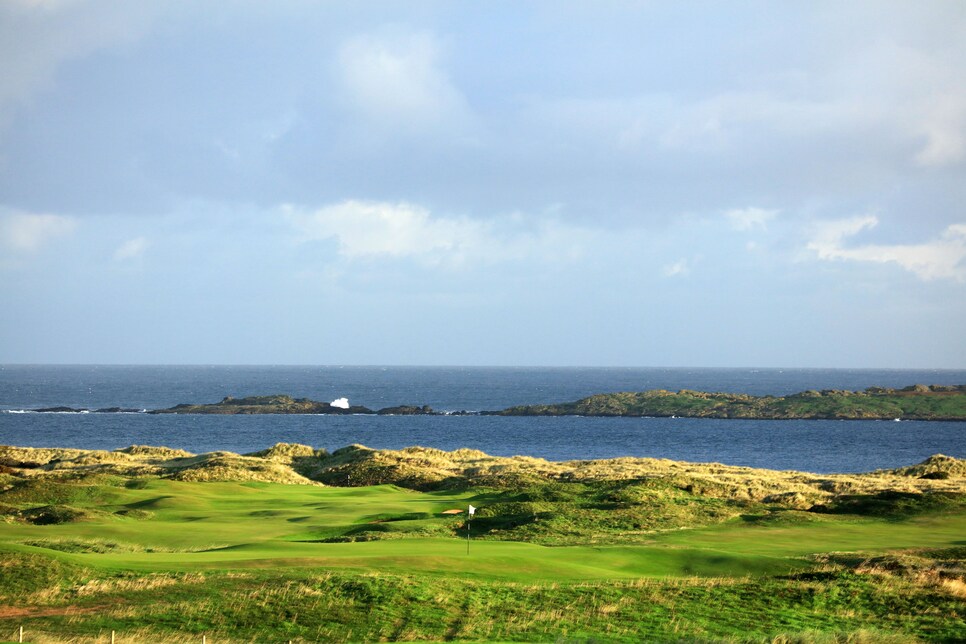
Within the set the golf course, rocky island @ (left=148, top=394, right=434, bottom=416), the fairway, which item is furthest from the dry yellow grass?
rocky island @ (left=148, top=394, right=434, bottom=416)

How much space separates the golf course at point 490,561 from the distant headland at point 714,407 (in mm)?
101702

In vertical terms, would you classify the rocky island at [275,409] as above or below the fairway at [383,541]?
below

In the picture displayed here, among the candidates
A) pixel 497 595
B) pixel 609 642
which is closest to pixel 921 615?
pixel 609 642

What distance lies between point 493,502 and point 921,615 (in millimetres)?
22456

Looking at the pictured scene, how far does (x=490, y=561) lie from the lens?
2673 cm

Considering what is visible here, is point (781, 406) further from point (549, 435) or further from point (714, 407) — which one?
point (549, 435)

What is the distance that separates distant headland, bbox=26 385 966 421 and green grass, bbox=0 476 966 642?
370ft

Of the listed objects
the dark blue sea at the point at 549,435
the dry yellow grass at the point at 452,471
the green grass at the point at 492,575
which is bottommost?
the dark blue sea at the point at 549,435

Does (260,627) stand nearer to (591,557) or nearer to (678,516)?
(591,557)

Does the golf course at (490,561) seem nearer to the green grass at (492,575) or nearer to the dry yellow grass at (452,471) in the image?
the green grass at (492,575)

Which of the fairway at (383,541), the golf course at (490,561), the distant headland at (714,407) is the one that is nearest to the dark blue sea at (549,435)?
the distant headland at (714,407)

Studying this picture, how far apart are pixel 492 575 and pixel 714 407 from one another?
5244 inches

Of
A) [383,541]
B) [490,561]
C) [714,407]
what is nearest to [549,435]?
[714,407]

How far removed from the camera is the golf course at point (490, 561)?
69.7 feet
